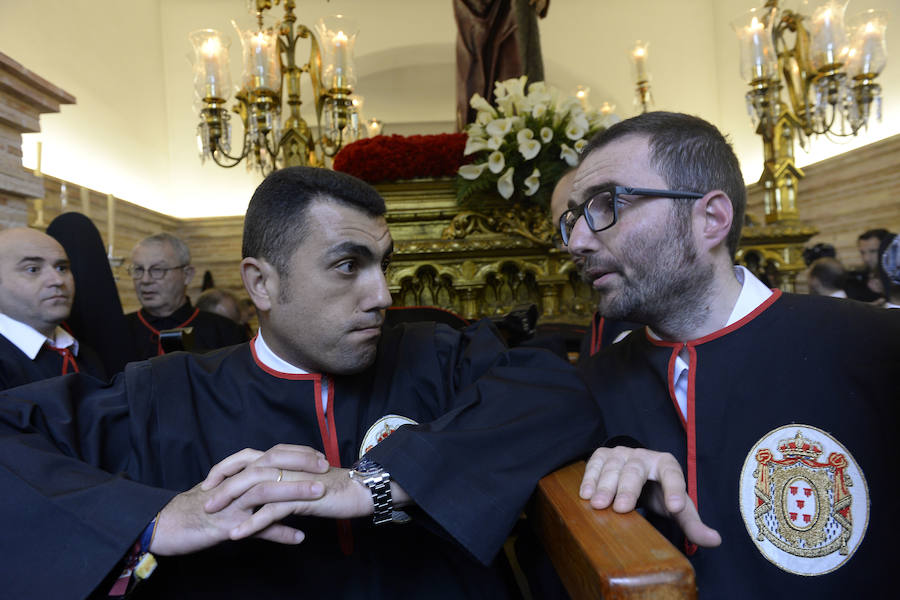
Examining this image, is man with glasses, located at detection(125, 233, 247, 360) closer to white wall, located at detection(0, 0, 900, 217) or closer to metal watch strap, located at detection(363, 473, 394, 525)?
metal watch strap, located at detection(363, 473, 394, 525)

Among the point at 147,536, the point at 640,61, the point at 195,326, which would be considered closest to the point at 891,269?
the point at 147,536

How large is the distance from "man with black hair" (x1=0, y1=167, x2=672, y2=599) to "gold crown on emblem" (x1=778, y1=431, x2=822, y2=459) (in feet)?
1.27

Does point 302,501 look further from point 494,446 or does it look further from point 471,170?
point 471,170

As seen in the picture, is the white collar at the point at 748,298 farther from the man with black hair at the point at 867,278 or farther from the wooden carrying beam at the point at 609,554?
the man with black hair at the point at 867,278

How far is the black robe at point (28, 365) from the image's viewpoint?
251 centimetres

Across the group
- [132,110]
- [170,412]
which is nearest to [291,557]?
[170,412]

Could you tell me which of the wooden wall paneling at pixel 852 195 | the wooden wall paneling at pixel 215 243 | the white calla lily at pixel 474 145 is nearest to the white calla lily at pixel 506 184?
the white calla lily at pixel 474 145

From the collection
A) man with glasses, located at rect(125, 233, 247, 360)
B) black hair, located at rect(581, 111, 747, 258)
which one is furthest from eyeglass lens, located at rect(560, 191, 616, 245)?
man with glasses, located at rect(125, 233, 247, 360)

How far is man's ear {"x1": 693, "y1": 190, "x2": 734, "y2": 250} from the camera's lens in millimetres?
1589

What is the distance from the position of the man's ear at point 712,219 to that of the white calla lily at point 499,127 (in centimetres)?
148

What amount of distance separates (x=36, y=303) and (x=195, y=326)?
5.33 ft

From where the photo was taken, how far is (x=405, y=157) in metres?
3.02

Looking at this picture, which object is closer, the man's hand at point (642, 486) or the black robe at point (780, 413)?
the man's hand at point (642, 486)

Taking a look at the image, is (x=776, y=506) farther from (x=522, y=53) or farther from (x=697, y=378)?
(x=522, y=53)
